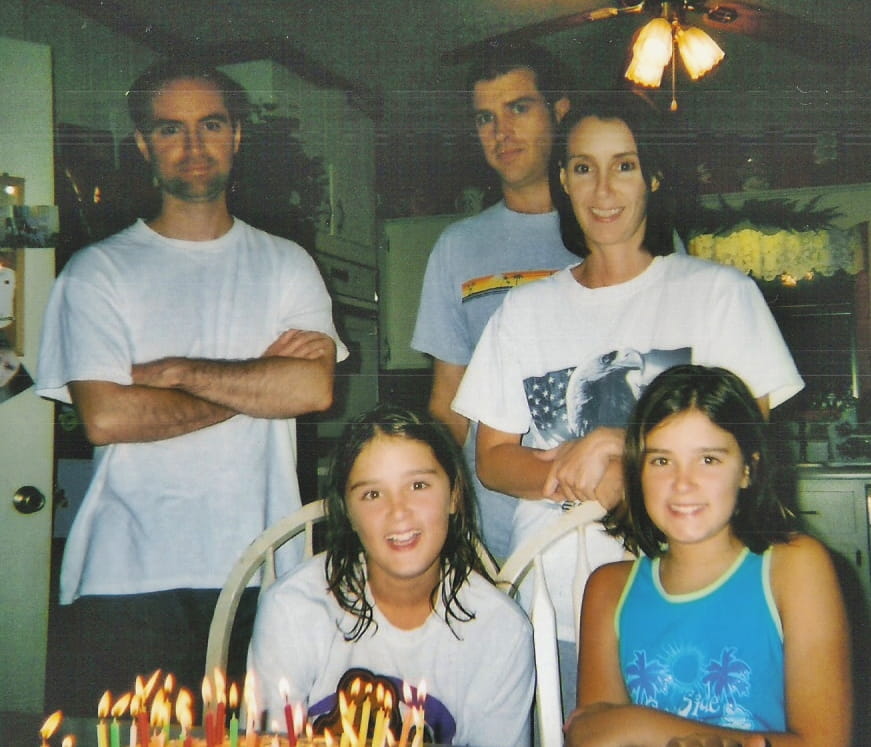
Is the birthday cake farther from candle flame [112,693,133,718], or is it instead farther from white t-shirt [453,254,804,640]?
white t-shirt [453,254,804,640]

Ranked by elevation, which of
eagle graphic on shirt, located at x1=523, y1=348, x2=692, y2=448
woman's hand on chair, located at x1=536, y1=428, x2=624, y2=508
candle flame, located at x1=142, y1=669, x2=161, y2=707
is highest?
eagle graphic on shirt, located at x1=523, y1=348, x2=692, y2=448

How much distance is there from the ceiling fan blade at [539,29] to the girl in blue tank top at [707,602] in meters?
0.49

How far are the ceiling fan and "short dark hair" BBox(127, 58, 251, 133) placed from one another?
0.97 ft

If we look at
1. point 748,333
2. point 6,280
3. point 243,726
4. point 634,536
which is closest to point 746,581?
point 634,536

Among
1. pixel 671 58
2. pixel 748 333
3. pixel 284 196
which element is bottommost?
pixel 748 333

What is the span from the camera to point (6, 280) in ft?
3.57

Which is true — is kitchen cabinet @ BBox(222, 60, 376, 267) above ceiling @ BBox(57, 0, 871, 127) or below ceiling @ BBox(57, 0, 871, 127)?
below

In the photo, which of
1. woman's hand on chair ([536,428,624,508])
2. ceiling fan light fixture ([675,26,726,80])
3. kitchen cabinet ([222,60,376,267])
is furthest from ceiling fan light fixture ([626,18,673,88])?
woman's hand on chair ([536,428,624,508])

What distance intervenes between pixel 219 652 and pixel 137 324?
46 cm

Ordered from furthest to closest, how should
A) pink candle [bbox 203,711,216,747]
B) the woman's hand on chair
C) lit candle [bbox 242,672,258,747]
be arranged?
the woman's hand on chair
lit candle [bbox 242,672,258,747]
pink candle [bbox 203,711,216,747]

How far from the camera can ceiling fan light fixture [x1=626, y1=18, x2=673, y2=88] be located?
3.35 ft

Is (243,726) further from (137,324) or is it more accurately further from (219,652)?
(137,324)

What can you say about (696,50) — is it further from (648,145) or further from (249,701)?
(249,701)

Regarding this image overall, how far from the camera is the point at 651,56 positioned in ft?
3.35
